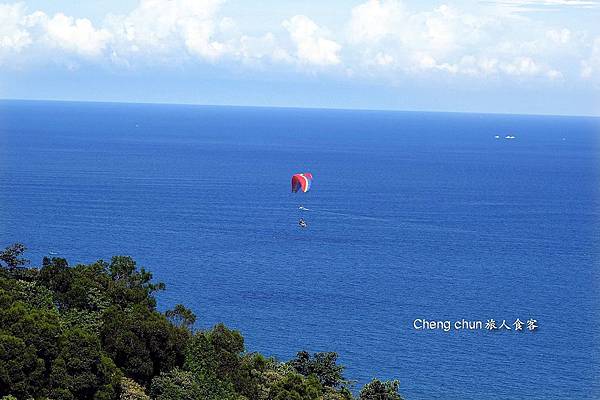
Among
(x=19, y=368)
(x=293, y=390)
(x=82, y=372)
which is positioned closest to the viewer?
(x=19, y=368)

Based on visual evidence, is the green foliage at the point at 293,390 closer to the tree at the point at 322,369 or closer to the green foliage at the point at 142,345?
the green foliage at the point at 142,345

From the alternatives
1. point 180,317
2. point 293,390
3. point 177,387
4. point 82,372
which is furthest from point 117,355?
point 293,390

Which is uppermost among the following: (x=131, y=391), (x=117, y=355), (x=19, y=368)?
(x=117, y=355)

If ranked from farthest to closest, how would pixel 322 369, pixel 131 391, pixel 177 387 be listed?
pixel 322 369 → pixel 177 387 → pixel 131 391

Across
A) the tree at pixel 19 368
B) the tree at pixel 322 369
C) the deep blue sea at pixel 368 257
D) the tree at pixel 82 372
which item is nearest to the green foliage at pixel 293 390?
the tree at pixel 82 372

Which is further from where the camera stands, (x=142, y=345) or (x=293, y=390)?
(x=142, y=345)

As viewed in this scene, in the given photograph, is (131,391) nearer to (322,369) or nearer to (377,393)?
(377,393)

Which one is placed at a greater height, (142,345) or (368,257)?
(368,257)
